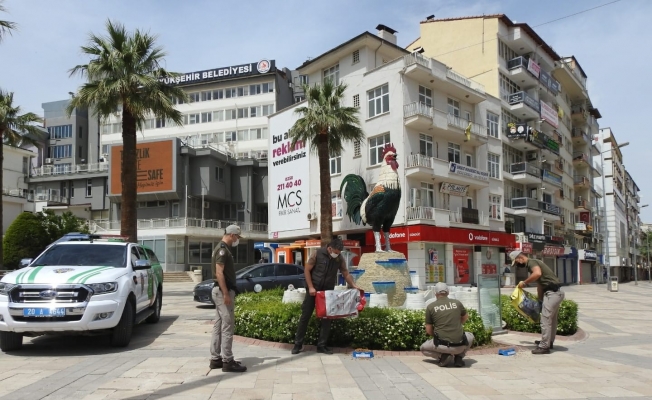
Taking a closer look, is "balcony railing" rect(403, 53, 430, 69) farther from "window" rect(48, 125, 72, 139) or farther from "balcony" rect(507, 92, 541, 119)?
"window" rect(48, 125, 72, 139)

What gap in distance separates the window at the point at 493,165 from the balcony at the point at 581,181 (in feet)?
76.9

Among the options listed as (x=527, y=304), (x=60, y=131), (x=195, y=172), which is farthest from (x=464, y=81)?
(x=60, y=131)

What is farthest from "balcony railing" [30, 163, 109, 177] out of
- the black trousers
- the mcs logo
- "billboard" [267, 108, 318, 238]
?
the black trousers

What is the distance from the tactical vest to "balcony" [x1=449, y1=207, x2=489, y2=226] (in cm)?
2639

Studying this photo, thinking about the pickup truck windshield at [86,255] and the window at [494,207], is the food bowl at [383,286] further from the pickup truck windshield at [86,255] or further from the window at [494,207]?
the window at [494,207]

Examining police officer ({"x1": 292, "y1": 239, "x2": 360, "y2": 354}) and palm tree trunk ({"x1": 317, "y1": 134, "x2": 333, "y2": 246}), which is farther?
palm tree trunk ({"x1": 317, "y1": 134, "x2": 333, "y2": 246})

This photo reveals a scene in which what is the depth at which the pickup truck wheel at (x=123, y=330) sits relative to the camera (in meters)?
8.59

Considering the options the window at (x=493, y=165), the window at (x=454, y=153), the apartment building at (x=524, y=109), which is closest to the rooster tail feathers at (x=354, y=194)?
the window at (x=454, y=153)

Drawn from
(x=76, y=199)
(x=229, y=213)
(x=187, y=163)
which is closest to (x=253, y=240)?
(x=229, y=213)

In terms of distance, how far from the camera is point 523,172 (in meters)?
41.2

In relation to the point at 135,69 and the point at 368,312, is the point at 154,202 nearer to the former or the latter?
the point at 135,69

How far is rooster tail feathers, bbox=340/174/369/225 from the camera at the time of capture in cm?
3181

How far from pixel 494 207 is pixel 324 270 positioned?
32.3 meters

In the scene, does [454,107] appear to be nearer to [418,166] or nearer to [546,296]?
[418,166]
